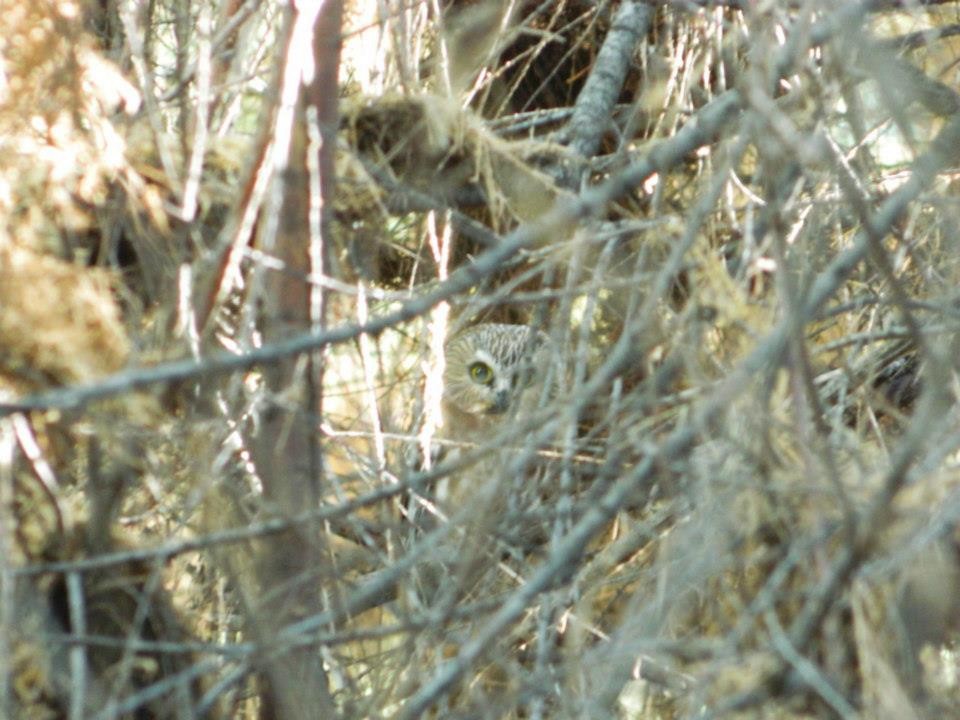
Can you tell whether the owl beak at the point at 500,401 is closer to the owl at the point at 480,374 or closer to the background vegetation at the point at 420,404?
the owl at the point at 480,374

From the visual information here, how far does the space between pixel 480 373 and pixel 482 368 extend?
0.14ft

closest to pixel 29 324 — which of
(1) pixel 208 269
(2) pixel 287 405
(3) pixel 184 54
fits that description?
(1) pixel 208 269

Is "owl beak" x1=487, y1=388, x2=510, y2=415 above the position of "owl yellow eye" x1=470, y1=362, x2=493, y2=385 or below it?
below

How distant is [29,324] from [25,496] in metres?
0.25

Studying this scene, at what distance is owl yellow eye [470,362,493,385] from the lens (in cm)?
520

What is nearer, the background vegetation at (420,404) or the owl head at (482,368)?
the background vegetation at (420,404)

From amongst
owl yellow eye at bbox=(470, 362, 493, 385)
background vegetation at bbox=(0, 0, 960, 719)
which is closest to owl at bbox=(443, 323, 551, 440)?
owl yellow eye at bbox=(470, 362, 493, 385)

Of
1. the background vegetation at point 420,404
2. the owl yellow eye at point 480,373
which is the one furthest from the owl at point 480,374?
the background vegetation at point 420,404

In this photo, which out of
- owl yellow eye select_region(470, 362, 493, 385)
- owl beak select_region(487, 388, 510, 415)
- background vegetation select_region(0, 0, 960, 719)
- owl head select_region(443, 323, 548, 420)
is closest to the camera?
background vegetation select_region(0, 0, 960, 719)

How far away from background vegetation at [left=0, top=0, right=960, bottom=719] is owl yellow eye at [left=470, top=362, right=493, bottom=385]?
2327 millimetres

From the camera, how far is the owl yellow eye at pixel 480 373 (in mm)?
5195

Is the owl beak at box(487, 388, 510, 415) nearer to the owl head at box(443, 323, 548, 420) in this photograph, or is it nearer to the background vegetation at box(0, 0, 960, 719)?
the owl head at box(443, 323, 548, 420)

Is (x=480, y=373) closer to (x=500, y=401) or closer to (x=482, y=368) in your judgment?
(x=482, y=368)

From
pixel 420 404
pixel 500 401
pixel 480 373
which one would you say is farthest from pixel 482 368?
pixel 420 404
